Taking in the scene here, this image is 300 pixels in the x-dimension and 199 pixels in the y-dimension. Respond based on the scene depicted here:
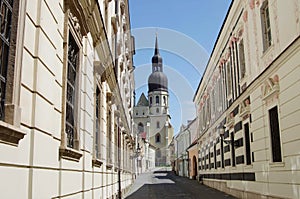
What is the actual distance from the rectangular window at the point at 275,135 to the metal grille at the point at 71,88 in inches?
254

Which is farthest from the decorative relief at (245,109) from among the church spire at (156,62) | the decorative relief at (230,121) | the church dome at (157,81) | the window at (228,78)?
the church spire at (156,62)

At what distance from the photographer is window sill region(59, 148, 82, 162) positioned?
5.13m

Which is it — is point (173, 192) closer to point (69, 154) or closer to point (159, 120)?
point (69, 154)

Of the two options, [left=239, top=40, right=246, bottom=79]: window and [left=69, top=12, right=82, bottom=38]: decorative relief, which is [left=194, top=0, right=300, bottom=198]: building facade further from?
[left=69, top=12, right=82, bottom=38]: decorative relief

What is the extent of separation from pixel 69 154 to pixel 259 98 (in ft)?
27.0

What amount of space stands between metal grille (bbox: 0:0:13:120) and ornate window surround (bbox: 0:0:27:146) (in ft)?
0.17

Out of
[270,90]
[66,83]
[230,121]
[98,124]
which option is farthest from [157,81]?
[66,83]

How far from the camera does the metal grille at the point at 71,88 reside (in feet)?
20.0

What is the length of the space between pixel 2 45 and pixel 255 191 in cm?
1162

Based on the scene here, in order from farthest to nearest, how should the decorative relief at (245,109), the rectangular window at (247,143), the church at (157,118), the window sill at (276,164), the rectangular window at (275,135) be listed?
the church at (157,118)
the rectangular window at (247,143)
the decorative relief at (245,109)
the rectangular window at (275,135)
the window sill at (276,164)

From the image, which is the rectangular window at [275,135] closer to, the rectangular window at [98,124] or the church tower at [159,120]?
the rectangular window at [98,124]

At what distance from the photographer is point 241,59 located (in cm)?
1516

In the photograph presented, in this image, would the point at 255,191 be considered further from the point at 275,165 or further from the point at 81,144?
the point at 81,144

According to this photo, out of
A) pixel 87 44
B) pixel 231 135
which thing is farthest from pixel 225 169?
pixel 87 44
